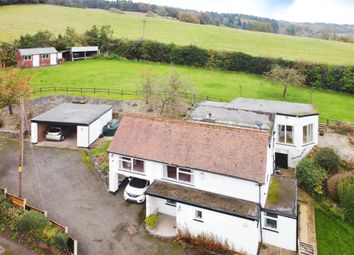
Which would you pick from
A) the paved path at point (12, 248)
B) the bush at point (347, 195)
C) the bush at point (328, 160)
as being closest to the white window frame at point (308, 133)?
the bush at point (328, 160)

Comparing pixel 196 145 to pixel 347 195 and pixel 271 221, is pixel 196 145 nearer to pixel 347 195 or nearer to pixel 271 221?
pixel 271 221

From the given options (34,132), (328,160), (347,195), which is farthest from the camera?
(34,132)

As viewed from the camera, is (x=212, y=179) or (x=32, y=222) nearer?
(x=32, y=222)

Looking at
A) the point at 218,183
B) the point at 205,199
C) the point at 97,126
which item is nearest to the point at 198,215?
the point at 205,199

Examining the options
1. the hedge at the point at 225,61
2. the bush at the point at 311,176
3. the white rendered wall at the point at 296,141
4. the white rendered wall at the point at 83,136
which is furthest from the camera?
the hedge at the point at 225,61

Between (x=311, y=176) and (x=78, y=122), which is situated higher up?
(x=78, y=122)

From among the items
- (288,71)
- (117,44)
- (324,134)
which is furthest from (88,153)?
(117,44)

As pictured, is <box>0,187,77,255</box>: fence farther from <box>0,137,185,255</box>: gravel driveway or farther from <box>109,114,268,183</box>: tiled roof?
<box>109,114,268,183</box>: tiled roof

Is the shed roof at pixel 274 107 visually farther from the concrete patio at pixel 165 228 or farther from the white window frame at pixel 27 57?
the white window frame at pixel 27 57

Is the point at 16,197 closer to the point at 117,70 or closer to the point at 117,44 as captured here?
the point at 117,70
